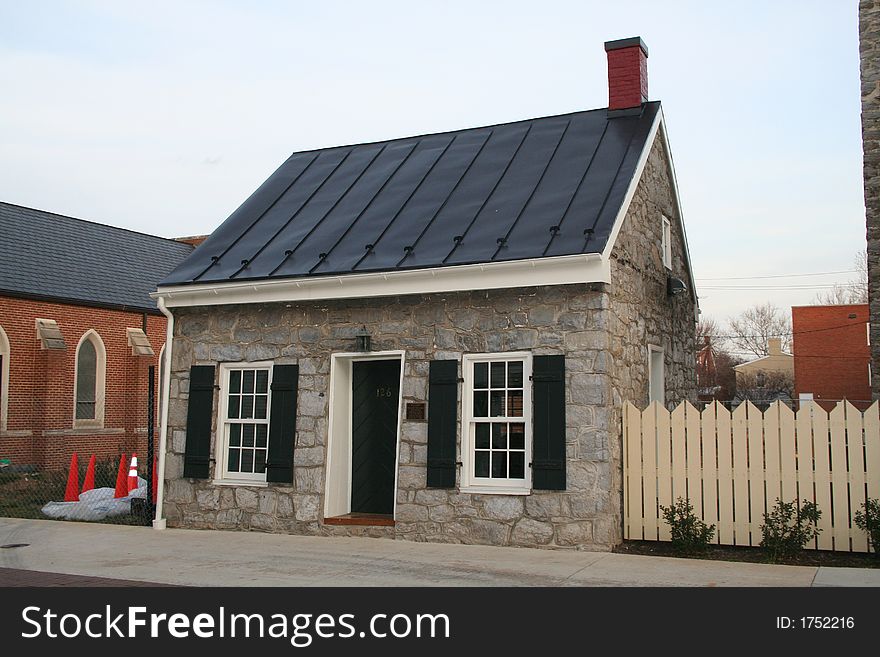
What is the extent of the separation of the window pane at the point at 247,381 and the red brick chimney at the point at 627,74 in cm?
678

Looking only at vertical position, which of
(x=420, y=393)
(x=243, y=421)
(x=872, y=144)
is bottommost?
(x=243, y=421)

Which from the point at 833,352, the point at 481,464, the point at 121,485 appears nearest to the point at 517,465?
the point at 481,464

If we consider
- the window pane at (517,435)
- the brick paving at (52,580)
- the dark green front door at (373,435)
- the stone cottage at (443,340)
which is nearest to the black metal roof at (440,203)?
the stone cottage at (443,340)

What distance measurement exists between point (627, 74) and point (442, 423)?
6.47 meters

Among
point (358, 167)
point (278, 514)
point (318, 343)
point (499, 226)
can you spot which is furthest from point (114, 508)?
point (499, 226)

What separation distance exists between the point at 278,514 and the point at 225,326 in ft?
9.22

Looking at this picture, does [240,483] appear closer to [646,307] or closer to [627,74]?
[646,307]

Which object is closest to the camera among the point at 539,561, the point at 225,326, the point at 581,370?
the point at 539,561

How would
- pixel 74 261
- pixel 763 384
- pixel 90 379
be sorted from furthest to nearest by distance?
pixel 763 384 < pixel 74 261 < pixel 90 379

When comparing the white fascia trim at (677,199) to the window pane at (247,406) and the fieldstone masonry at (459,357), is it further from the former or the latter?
the window pane at (247,406)

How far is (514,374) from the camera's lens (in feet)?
35.3
